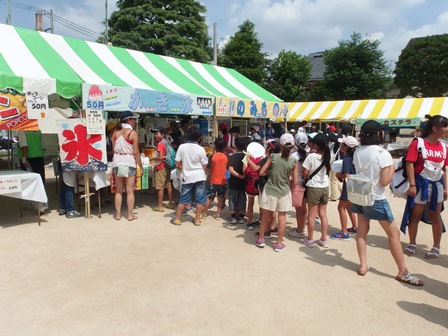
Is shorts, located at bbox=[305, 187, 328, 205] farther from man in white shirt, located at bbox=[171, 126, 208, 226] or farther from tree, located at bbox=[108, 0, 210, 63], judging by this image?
tree, located at bbox=[108, 0, 210, 63]

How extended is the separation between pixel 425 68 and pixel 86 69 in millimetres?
36698

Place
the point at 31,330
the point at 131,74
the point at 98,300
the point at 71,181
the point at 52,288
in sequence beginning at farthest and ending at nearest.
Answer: the point at 131,74
the point at 71,181
the point at 52,288
the point at 98,300
the point at 31,330

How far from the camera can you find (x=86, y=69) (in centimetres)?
604

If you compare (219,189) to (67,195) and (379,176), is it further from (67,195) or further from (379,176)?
(379,176)

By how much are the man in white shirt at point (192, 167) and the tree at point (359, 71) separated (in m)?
24.2

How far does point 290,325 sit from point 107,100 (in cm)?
445

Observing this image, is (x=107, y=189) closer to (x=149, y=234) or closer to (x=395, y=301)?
(x=149, y=234)

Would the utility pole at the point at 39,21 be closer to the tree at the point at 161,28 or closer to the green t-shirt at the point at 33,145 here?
the tree at the point at 161,28

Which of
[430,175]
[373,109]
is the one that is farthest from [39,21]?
[430,175]

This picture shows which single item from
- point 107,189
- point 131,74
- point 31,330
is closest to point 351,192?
point 31,330

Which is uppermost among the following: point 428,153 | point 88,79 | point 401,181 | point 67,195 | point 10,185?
point 88,79

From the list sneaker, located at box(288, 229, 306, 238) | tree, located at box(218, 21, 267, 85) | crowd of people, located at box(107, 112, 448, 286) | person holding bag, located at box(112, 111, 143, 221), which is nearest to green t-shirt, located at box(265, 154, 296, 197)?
crowd of people, located at box(107, 112, 448, 286)

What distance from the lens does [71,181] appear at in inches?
201

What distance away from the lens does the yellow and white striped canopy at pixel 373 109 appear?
542 inches
